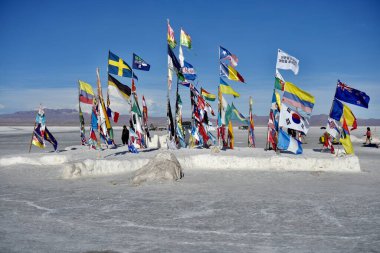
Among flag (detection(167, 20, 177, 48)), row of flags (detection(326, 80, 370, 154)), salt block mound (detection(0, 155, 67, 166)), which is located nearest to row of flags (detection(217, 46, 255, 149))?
flag (detection(167, 20, 177, 48))

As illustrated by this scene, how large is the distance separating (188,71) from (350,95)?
8456 millimetres

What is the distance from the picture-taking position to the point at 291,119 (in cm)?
2061

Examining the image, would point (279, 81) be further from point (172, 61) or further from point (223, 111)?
point (172, 61)

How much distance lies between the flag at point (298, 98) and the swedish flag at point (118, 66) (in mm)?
7458

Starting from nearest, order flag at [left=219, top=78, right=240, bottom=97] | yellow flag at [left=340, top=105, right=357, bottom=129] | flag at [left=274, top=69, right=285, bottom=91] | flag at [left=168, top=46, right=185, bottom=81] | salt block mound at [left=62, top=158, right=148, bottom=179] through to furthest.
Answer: salt block mound at [left=62, top=158, right=148, bottom=179] → yellow flag at [left=340, top=105, right=357, bottom=129] → flag at [left=274, top=69, right=285, bottom=91] → flag at [left=168, top=46, right=185, bottom=81] → flag at [left=219, top=78, right=240, bottom=97]

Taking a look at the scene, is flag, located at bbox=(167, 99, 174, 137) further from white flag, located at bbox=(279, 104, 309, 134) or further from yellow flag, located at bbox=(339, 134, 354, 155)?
yellow flag, located at bbox=(339, 134, 354, 155)

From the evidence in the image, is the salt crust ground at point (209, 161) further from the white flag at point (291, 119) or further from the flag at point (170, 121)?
the flag at point (170, 121)

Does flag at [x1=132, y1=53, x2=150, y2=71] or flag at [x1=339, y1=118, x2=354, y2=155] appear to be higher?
flag at [x1=132, y1=53, x2=150, y2=71]

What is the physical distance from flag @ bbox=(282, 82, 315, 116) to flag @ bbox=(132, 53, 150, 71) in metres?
6.94

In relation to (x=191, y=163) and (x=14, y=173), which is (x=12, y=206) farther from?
(x=191, y=163)

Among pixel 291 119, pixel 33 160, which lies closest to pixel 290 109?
pixel 291 119

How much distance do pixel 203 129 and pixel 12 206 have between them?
1410cm

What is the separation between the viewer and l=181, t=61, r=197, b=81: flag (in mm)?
23469

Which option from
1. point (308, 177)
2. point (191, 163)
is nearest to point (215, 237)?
point (308, 177)
